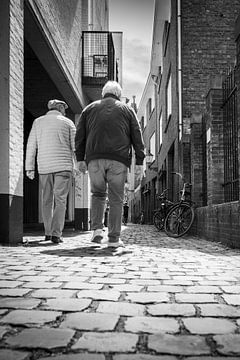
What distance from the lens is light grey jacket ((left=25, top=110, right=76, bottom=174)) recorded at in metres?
5.74

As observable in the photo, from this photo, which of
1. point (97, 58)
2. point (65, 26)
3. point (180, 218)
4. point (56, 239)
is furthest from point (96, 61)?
point (56, 239)

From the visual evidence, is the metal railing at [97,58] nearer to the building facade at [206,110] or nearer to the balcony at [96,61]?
the balcony at [96,61]

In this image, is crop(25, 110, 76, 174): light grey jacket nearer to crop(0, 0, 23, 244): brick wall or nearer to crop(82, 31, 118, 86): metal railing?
crop(0, 0, 23, 244): brick wall

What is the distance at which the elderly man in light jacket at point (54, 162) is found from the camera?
5688 millimetres

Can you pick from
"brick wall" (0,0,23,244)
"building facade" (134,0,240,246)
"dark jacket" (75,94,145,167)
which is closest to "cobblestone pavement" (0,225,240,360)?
"brick wall" (0,0,23,244)

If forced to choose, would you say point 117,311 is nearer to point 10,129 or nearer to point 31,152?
point 10,129

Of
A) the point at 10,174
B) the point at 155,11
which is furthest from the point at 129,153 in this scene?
the point at 155,11

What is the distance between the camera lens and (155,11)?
16.8m

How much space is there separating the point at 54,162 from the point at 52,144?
0.83 ft

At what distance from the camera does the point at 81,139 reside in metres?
5.47

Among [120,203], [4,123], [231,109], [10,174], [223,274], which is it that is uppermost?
[231,109]

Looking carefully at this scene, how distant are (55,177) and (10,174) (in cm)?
69

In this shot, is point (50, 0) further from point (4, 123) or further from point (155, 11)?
point (155, 11)

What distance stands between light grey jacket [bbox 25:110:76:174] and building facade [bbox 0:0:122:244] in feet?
0.84
